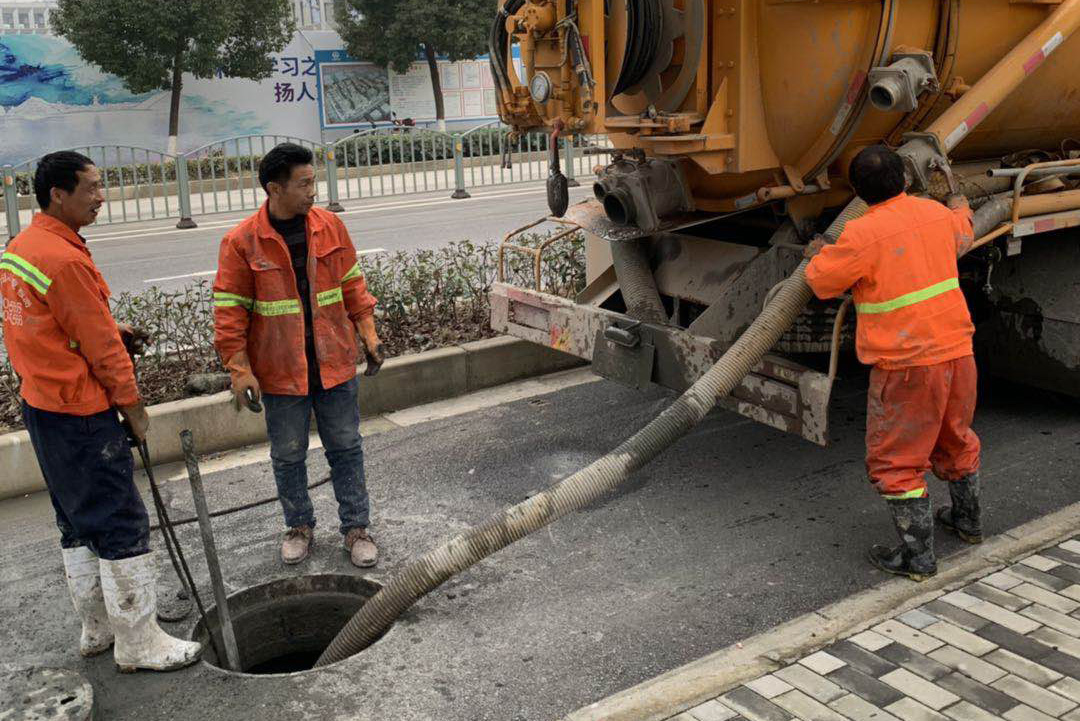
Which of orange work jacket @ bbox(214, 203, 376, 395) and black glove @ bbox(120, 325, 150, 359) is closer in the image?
black glove @ bbox(120, 325, 150, 359)

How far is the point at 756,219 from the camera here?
511 centimetres

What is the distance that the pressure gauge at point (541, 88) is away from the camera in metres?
4.40

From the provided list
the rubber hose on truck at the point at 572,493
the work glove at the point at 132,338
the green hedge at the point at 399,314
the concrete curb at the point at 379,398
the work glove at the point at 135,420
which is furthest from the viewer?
the green hedge at the point at 399,314

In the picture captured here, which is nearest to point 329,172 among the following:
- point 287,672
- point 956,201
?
point 287,672

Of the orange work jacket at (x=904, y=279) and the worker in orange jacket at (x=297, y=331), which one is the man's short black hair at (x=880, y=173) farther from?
the worker in orange jacket at (x=297, y=331)

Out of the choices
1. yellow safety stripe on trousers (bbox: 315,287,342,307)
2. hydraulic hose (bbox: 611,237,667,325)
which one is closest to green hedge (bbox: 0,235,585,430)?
hydraulic hose (bbox: 611,237,667,325)

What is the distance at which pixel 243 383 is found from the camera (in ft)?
12.9

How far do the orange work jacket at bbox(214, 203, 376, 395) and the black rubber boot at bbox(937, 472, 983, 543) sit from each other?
7.87 ft

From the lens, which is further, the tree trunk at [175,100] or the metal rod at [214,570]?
the tree trunk at [175,100]

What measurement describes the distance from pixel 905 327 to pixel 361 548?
221 centimetres

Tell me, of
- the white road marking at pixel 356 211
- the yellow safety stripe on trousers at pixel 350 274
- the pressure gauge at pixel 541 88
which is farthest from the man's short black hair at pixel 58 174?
the white road marking at pixel 356 211

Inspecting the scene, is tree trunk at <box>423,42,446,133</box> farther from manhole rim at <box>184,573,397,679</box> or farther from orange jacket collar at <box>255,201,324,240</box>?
manhole rim at <box>184,573,397,679</box>

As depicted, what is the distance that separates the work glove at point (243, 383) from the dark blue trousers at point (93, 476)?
0.56m

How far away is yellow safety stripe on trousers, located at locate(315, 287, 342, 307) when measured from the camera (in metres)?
4.10
